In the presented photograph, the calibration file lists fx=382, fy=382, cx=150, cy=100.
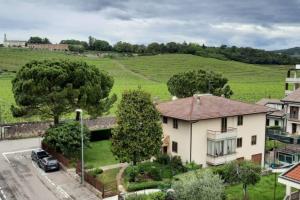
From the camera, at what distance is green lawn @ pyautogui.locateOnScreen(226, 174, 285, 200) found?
1272 inches

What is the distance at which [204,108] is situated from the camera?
4059cm

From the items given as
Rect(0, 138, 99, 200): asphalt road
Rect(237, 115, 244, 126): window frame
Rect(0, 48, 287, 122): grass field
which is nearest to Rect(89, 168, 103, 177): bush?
Rect(0, 138, 99, 200): asphalt road

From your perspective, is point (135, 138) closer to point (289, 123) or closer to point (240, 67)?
point (289, 123)

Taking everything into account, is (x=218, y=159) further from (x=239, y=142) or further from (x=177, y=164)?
(x=239, y=142)

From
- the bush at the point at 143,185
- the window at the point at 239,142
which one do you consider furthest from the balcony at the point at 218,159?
the bush at the point at 143,185

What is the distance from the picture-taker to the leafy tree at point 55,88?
42750 millimetres

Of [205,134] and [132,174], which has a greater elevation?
[205,134]

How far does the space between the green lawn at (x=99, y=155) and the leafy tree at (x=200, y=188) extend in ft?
50.9

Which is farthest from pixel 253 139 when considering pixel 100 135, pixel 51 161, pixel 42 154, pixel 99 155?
pixel 42 154

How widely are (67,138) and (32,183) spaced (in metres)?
6.27

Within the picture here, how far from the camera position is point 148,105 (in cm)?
3631

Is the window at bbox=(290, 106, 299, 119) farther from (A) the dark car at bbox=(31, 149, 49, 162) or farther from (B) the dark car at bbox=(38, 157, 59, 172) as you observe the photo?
(A) the dark car at bbox=(31, 149, 49, 162)

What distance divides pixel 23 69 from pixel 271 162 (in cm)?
3082

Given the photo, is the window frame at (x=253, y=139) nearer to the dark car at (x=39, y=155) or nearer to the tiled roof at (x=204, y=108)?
the tiled roof at (x=204, y=108)
